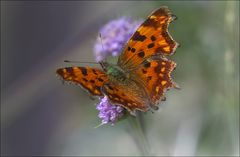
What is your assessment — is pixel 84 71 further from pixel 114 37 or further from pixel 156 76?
pixel 114 37

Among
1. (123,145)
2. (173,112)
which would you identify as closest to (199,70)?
(173,112)

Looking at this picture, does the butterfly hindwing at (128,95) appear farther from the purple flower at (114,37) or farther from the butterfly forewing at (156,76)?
the purple flower at (114,37)

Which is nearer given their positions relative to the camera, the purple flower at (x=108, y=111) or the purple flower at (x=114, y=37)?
the purple flower at (x=108, y=111)

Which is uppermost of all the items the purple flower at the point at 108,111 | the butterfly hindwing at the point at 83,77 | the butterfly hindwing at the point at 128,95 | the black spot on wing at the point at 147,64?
the black spot on wing at the point at 147,64

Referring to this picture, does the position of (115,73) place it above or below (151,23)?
below

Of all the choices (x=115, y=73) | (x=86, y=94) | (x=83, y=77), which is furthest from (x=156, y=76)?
(x=86, y=94)

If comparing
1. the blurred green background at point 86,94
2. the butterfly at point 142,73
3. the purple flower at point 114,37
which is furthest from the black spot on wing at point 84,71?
the purple flower at point 114,37

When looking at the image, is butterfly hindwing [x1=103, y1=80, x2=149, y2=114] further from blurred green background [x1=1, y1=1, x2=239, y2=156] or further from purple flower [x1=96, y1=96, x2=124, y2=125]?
blurred green background [x1=1, y1=1, x2=239, y2=156]
